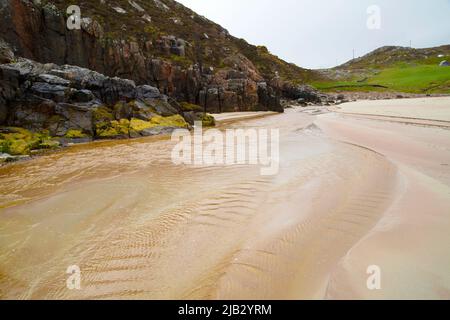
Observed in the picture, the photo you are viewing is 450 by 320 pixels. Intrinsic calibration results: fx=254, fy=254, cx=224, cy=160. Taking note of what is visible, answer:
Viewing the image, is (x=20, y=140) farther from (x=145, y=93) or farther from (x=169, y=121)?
(x=145, y=93)

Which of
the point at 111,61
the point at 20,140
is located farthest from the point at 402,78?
the point at 20,140

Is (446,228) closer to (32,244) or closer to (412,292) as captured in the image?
(412,292)

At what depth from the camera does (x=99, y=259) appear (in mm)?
3719

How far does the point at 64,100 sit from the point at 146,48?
28592mm

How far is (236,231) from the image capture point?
4.25 m

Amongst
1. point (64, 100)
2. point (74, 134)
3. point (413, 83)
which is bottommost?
point (74, 134)

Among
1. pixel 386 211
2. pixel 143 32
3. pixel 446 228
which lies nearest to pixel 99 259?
pixel 386 211

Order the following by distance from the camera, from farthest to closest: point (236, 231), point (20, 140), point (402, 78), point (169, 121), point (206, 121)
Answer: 1. point (402, 78)
2. point (206, 121)
3. point (169, 121)
4. point (20, 140)
5. point (236, 231)

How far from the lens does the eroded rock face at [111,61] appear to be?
25.3 m

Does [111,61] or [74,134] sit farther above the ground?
[111,61]

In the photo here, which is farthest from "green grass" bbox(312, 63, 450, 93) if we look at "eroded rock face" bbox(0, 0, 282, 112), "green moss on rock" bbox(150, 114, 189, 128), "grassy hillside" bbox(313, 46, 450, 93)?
"green moss on rock" bbox(150, 114, 189, 128)

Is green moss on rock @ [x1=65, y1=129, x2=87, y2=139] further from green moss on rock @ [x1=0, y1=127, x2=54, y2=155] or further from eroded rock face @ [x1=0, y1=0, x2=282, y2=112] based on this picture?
eroded rock face @ [x1=0, y1=0, x2=282, y2=112]

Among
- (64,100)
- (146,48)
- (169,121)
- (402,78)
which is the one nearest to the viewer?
(64,100)

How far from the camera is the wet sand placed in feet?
9.74
